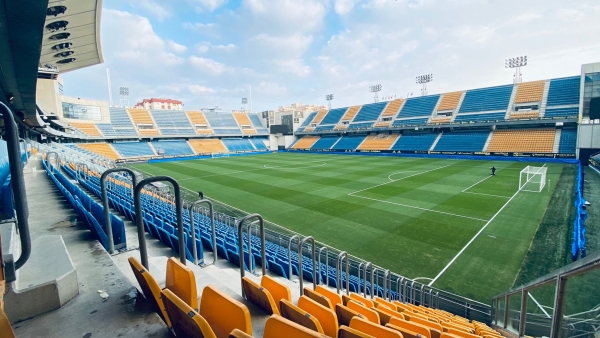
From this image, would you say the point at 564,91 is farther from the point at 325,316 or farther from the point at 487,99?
the point at 325,316

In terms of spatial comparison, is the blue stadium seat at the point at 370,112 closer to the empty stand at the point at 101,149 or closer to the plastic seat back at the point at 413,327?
the empty stand at the point at 101,149

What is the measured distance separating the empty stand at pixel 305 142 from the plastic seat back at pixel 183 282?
55315 millimetres

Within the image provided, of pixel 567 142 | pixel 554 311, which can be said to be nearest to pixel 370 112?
pixel 567 142

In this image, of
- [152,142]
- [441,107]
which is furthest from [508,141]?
[152,142]

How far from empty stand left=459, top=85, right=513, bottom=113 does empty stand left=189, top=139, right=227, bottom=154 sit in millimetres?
41958

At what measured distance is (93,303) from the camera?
2562mm

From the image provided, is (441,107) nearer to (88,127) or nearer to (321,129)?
(321,129)

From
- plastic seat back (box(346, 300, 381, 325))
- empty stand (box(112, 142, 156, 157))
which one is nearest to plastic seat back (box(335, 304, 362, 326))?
plastic seat back (box(346, 300, 381, 325))

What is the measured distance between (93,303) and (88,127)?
2097 inches

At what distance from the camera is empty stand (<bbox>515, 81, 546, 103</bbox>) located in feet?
123

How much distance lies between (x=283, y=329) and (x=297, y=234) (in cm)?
975

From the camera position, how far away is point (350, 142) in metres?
52.7

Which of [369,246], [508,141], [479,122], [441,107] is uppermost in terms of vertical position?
[441,107]

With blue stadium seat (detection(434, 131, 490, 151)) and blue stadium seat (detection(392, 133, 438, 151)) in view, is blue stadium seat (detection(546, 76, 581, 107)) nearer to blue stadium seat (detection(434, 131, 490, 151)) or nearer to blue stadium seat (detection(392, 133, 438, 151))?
blue stadium seat (detection(434, 131, 490, 151))
